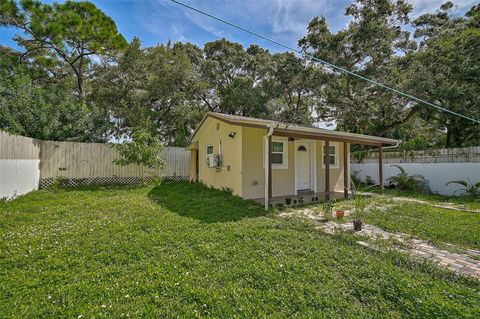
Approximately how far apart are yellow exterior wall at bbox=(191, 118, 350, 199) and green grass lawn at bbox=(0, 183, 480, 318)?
3.22m

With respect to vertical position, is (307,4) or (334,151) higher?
(307,4)

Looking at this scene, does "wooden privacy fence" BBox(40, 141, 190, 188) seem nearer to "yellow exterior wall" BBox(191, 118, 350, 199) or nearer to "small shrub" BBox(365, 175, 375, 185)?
"yellow exterior wall" BBox(191, 118, 350, 199)

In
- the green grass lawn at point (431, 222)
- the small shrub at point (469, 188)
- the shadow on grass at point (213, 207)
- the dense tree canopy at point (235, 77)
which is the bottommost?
the green grass lawn at point (431, 222)

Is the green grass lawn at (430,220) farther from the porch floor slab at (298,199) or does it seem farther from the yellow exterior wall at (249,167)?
the yellow exterior wall at (249,167)

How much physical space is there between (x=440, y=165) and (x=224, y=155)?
9.67 m

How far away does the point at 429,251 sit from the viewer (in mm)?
3941

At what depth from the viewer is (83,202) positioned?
292 inches

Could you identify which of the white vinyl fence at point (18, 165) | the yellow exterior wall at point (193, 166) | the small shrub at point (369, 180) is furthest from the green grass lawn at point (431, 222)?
the white vinyl fence at point (18, 165)

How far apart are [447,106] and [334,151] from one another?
7.37m

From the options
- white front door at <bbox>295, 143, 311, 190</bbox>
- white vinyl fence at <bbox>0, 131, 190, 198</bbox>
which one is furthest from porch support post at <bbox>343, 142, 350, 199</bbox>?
white vinyl fence at <bbox>0, 131, 190, 198</bbox>

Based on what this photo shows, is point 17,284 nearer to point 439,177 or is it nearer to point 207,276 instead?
point 207,276

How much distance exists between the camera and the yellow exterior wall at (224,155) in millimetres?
8336

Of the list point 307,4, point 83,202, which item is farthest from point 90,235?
point 307,4

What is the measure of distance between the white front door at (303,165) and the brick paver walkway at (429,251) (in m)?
4.03
